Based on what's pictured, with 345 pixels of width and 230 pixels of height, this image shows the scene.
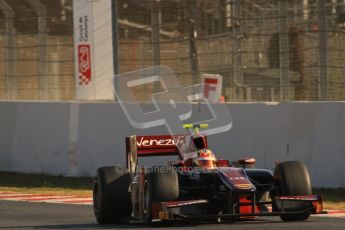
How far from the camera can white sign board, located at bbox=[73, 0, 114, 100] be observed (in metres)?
19.7

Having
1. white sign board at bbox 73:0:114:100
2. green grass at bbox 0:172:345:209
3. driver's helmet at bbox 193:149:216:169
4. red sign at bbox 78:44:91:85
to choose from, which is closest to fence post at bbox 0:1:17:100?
white sign board at bbox 73:0:114:100

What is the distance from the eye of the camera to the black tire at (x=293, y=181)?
1148 centimetres

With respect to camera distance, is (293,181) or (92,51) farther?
(92,51)

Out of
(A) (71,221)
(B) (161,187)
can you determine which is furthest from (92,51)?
(B) (161,187)

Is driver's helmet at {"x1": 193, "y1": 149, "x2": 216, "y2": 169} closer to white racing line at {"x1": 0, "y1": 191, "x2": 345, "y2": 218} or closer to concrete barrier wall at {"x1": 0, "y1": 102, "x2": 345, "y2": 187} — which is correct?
concrete barrier wall at {"x1": 0, "y1": 102, "x2": 345, "y2": 187}

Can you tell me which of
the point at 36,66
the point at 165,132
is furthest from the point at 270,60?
the point at 36,66

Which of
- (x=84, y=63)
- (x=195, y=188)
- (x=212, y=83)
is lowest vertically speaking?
(x=195, y=188)

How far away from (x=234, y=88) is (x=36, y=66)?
14.4 ft

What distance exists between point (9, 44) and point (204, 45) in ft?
14.6

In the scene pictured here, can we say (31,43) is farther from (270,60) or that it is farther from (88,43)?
(270,60)

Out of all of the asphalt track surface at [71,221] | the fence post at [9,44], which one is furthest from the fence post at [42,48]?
the asphalt track surface at [71,221]

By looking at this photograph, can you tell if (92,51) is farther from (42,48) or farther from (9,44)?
(9,44)

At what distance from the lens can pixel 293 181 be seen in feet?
37.8

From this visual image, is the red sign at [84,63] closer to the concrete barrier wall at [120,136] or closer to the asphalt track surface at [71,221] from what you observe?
the concrete barrier wall at [120,136]
